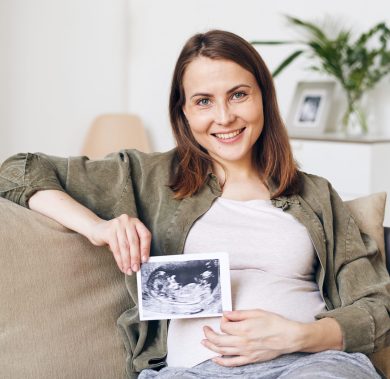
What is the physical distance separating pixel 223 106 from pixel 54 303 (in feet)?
1.78

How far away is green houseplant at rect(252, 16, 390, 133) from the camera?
3385 millimetres

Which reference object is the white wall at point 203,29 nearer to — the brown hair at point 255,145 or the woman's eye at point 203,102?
the brown hair at point 255,145

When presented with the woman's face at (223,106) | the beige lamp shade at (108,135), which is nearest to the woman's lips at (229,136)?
the woman's face at (223,106)

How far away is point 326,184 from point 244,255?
300mm

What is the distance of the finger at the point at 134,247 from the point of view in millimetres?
1414

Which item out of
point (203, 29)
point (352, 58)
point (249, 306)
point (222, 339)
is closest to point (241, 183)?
point (249, 306)

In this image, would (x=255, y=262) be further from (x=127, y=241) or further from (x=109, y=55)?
(x=109, y=55)

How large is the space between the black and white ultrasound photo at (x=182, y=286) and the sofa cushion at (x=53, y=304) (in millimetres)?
183

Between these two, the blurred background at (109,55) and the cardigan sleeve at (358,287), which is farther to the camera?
the blurred background at (109,55)

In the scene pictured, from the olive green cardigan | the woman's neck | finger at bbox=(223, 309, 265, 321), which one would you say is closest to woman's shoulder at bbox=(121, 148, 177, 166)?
the olive green cardigan

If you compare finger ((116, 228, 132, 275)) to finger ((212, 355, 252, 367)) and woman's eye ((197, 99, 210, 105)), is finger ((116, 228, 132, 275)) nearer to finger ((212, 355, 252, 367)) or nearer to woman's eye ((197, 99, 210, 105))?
finger ((212, 355, 252, 367))

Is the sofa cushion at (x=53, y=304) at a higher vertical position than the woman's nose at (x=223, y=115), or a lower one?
lower

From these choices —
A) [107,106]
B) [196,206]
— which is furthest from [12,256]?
[107,106]

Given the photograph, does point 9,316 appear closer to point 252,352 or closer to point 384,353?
point 252,352
